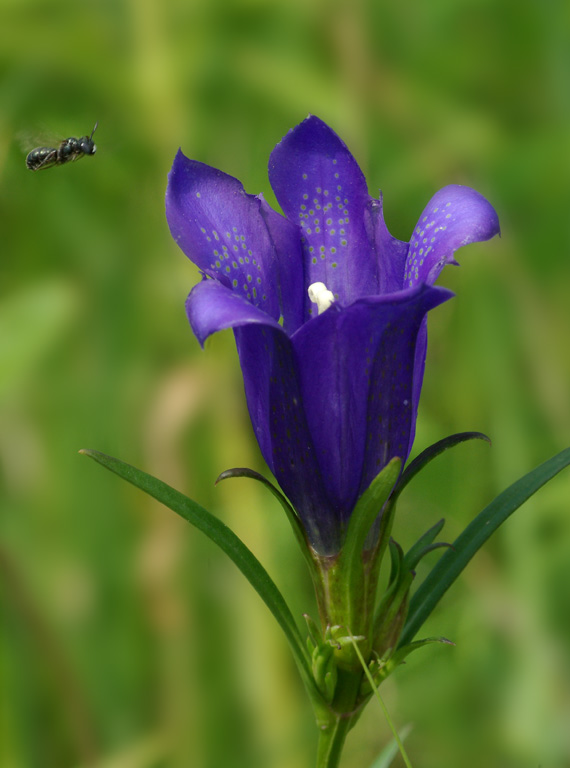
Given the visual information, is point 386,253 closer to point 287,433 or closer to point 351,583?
point 287,433

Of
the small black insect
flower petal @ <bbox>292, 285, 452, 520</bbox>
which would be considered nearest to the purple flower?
flower petal @ <bbox>292, 285, 452, 520</bbox>

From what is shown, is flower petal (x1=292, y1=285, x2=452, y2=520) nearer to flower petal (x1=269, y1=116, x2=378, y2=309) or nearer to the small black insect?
flower petal (x1=269, y1=116, x2=378, y2=309)

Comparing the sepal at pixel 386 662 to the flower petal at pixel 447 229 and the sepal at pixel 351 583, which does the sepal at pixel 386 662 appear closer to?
the sepal at pixel 351 583

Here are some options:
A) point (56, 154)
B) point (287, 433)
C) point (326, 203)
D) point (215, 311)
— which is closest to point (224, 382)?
point (56, 154)

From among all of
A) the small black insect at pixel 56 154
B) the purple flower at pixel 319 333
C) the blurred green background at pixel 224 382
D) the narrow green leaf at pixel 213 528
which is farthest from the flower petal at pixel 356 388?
the blurred green background at pixel 224 382

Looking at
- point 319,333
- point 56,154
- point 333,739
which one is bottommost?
point 333,739

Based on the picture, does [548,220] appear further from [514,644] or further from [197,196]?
[197,196]
